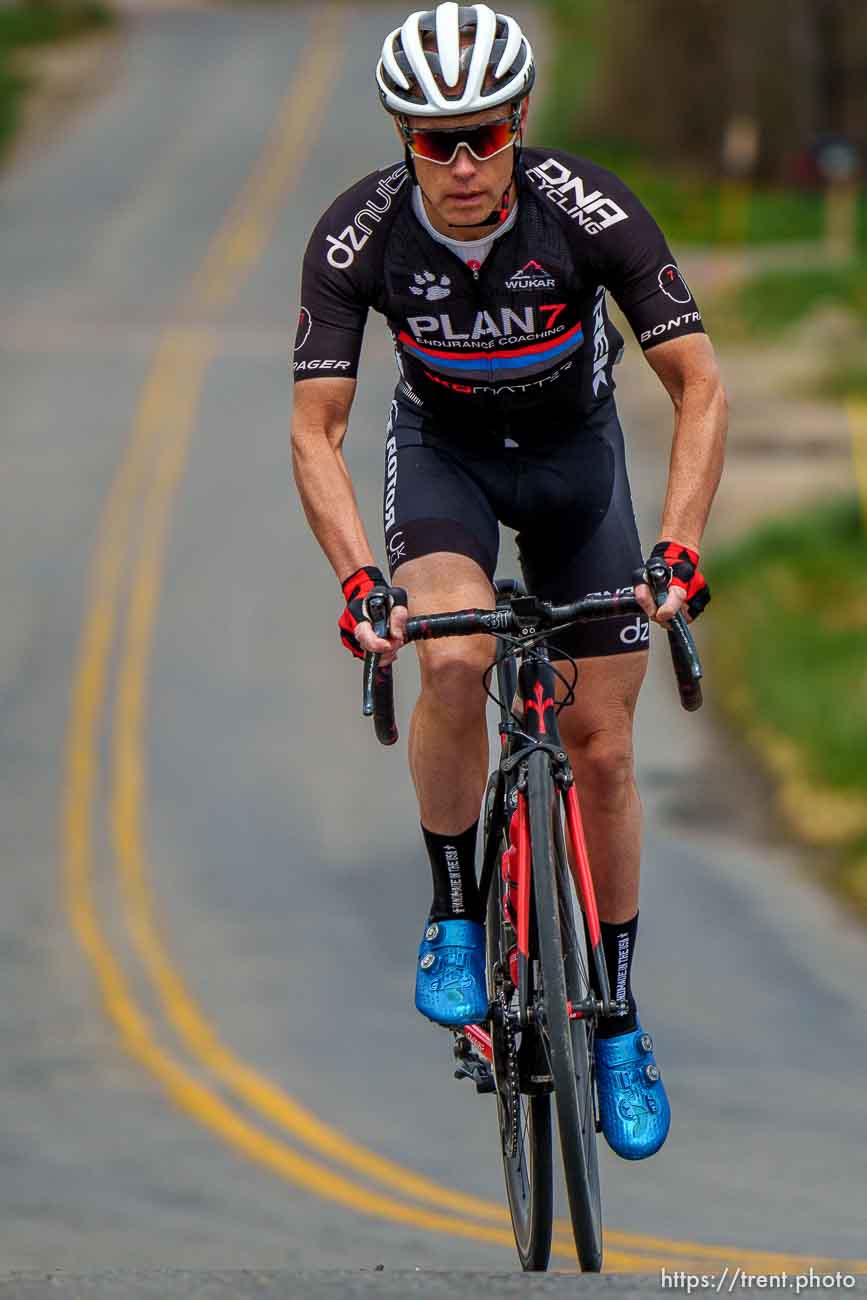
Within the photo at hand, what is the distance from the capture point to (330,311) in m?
5.19

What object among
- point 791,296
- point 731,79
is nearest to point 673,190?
point 731,79

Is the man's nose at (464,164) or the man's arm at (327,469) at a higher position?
the man's nose at (464,164)

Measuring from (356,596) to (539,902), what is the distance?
87 centimetres

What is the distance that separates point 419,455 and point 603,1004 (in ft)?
4.93

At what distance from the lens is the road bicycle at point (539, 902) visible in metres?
4.91

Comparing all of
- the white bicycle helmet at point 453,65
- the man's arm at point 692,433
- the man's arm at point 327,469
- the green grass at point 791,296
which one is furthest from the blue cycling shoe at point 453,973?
the green grass at point 791,296

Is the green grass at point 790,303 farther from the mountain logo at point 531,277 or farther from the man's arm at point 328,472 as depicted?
the man's arm at point 328,472

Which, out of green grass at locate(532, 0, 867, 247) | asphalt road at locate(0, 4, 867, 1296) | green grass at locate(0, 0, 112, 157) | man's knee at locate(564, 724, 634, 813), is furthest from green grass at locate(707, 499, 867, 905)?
green grass at locate(0, 0, 112, 157)

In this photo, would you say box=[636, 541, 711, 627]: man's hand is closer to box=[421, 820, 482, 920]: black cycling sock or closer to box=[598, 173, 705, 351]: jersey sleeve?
box=[598, 173, 705, 351]: jersey sleeve

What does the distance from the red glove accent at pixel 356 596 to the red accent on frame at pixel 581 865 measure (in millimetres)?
679

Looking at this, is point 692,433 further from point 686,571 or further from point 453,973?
point 453,973

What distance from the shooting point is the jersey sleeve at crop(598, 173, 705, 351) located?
16.8ft

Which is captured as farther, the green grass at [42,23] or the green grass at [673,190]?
the green grass at [42,23]

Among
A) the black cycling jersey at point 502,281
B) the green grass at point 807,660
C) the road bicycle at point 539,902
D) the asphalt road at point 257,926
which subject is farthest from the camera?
the green grass at point 807,660
